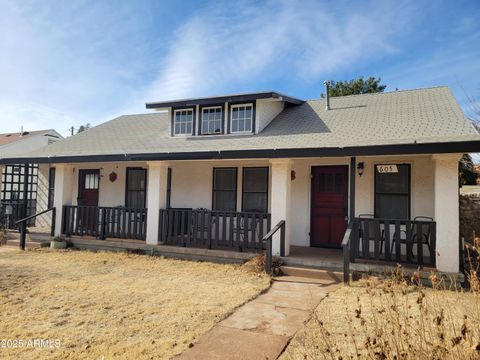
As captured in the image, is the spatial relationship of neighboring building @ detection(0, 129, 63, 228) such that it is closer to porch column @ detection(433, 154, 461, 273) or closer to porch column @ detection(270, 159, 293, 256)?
porch column @ detection(270, 159, 293, 256)

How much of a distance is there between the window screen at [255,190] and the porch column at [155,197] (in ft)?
7.61

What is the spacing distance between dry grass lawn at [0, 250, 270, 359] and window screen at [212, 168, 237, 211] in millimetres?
2363

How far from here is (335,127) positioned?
850cm

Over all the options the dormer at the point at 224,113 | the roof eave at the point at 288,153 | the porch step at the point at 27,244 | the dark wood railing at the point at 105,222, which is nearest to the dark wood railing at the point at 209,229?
the dark wood railing at the point at 105,222

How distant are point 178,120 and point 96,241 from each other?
14.7 feet

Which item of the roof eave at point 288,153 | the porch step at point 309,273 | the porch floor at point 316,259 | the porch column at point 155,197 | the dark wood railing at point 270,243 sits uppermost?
the roof eave at point 288,153

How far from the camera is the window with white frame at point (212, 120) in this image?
10148 millimetres

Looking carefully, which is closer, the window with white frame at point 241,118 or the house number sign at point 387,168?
the house number sign at point 387,168

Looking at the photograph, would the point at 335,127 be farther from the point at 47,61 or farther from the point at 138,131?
the point at 47,61

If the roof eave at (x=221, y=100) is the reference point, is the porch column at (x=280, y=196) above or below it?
below

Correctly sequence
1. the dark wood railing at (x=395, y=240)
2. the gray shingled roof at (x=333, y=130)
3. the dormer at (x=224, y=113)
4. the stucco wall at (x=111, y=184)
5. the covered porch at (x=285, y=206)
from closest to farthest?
the dark wood railing at (x=395, y=240), the covered porch at (x=285, y=206), the gray shingled roof at (x=333, y=130), the dormer at (x=224, y=113), the stucco wall at (x=111, y=184)

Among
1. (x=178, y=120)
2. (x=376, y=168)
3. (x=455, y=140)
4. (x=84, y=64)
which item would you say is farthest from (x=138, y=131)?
(x=455, y=140)

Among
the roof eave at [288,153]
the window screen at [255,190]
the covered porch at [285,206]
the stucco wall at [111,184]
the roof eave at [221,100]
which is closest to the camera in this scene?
the roof eave at [288,153]

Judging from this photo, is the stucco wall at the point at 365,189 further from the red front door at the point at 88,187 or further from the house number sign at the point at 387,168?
the red front door at the point at 88,187
